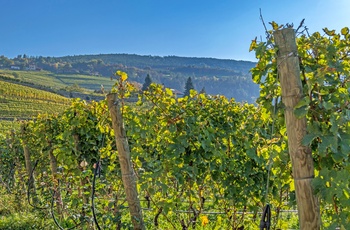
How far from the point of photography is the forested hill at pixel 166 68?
133000 millimetres

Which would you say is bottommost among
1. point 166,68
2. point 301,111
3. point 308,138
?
point 308,138

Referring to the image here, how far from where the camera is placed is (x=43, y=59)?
14838cm

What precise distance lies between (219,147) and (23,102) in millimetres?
40048

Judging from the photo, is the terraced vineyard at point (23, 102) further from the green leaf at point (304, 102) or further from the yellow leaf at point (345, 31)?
the green leaf at point (304, 102)

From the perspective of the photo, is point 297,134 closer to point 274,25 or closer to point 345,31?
point 274,25

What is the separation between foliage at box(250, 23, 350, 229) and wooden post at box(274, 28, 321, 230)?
0.03 meters

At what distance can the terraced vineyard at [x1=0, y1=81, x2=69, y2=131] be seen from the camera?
35.5 m

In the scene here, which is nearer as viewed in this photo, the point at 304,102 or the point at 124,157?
the point at 304,102

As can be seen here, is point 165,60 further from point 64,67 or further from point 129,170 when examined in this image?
point 129,170

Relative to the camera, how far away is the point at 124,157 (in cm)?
259

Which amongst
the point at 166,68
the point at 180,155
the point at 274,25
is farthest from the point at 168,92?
the point at 166,68

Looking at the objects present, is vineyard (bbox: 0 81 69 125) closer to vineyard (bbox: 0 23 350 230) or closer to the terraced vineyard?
the terraced vineyard

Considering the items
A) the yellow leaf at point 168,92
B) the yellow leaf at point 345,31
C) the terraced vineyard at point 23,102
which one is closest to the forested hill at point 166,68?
the terraced vineyard at point 23,102

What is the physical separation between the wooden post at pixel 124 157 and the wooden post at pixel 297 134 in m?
1.36
